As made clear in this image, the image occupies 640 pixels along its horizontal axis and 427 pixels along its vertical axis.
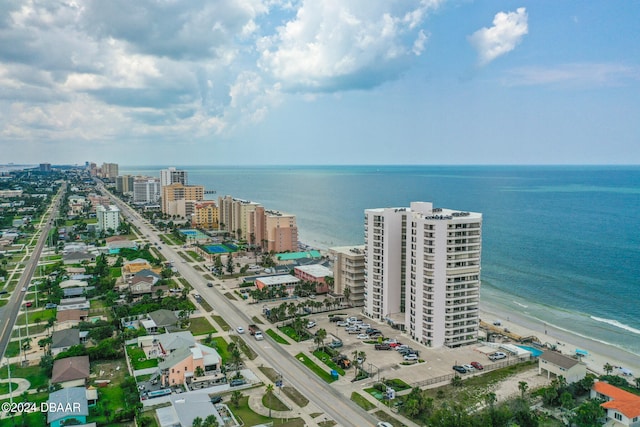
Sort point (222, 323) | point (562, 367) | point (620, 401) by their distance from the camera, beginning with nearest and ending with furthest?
point (620, 401)
point (562, 367)
point (222, 323)

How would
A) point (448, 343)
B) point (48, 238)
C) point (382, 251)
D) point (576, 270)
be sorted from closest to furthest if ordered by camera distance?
1. point (448, 343)
2. point (382, 251)
3. point (576, 270)
4. point (48, 238)

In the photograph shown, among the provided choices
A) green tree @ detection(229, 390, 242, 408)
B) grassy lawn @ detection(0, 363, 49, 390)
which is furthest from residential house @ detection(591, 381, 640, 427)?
grassy lawn @ detection(0, 363, 49, 390)

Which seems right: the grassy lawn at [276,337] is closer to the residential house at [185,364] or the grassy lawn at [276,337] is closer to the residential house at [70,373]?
the residential house at [185,364]

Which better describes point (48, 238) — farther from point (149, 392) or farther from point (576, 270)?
point (576, 270)

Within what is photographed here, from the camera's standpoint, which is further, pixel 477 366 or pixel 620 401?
pixel 477 366

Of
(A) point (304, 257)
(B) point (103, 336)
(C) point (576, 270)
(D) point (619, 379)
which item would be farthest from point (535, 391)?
(A) point (304, 257)

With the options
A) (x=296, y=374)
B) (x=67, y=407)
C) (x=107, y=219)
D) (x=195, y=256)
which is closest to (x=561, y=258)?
(x=296, y=374)

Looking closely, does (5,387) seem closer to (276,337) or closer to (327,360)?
(276,337)
